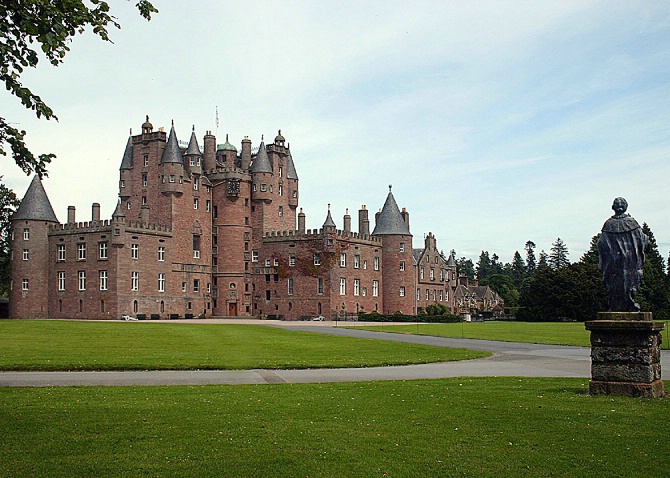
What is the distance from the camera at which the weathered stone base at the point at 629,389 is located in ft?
44.8

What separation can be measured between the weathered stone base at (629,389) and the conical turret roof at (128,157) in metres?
71.6

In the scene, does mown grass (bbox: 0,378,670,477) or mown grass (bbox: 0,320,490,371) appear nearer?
mown grass (bbox: 0,378,670,477)

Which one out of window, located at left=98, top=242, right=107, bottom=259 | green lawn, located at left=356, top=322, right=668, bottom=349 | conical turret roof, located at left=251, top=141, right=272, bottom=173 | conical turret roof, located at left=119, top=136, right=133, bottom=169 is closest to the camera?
green lawn, located at left=356, top=322, right=668, bottom=349

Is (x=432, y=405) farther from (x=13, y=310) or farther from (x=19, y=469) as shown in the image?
(x=13, y=310)

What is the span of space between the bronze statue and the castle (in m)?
59.3

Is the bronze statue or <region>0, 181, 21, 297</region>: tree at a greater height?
<region>0, 181, 21, 297</region>: tree

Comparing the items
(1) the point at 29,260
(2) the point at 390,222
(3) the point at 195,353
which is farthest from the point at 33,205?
(3) the point at 195,353

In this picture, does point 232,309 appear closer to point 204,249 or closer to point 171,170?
point 204,249

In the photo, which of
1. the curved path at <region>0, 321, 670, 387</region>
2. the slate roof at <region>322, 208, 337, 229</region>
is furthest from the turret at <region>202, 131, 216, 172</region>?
the curved path at <region>0, 321, 670, 387</region>

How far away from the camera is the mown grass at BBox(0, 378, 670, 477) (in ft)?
30.1

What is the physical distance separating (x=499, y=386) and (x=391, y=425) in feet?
18.7

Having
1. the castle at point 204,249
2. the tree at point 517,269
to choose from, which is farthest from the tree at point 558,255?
the castle at point 204,249

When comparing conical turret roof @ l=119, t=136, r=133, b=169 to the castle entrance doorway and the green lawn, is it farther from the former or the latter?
the green lawn

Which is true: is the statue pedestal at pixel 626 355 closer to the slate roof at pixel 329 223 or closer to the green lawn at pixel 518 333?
the green lawn at pixel 518 333
